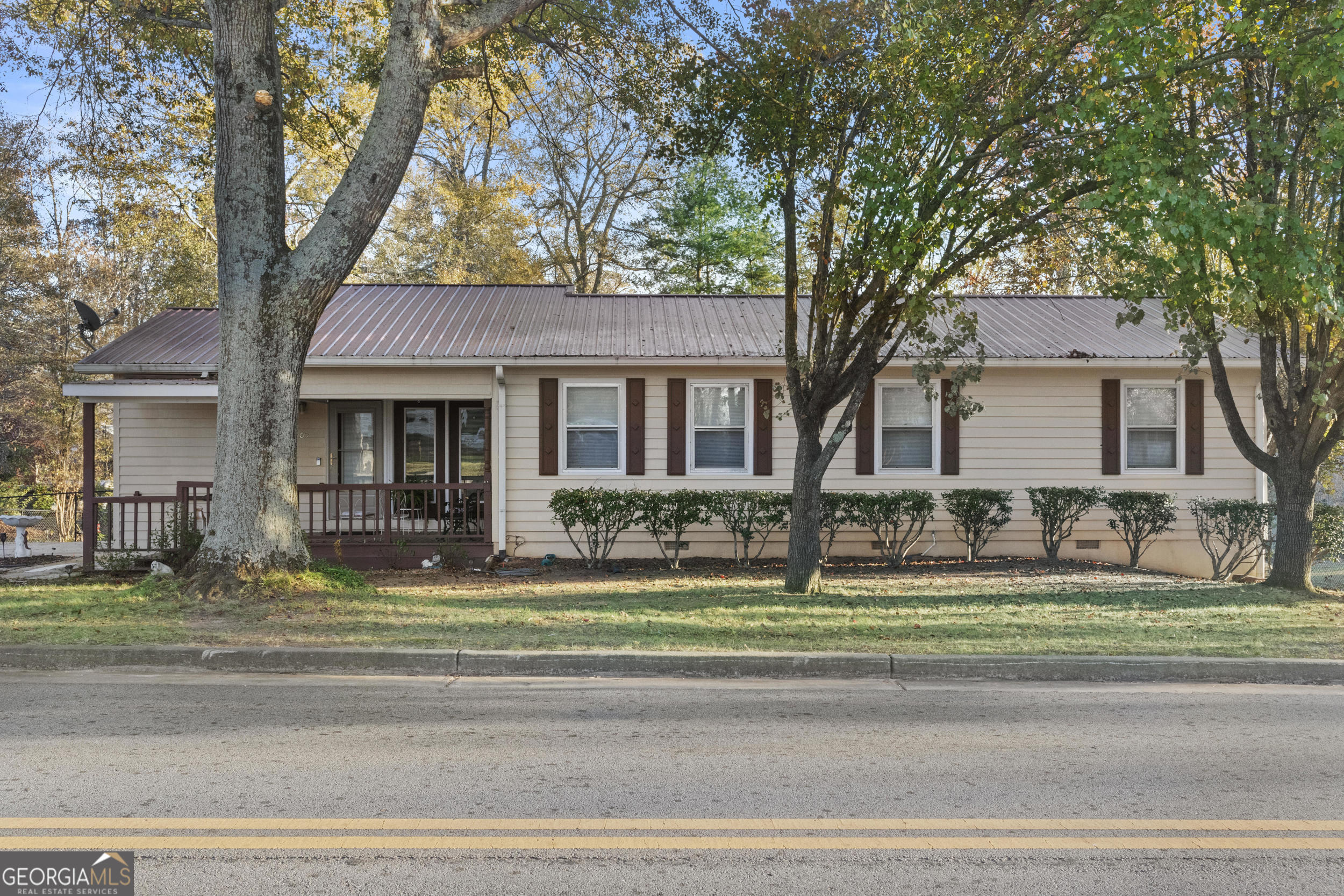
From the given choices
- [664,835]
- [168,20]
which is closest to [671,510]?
[168,20]

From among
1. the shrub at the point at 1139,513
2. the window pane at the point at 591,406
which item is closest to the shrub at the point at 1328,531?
the shrub at the point at 1139,513

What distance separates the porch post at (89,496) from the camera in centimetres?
1190

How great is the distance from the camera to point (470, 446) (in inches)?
640

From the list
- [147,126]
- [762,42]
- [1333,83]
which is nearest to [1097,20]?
[1333,83]

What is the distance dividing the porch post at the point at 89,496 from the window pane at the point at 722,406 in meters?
8.42

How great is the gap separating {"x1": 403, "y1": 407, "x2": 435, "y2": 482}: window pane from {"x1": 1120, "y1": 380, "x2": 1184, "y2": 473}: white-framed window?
38.6 feet

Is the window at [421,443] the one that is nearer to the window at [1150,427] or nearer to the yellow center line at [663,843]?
the window at [1150,427]

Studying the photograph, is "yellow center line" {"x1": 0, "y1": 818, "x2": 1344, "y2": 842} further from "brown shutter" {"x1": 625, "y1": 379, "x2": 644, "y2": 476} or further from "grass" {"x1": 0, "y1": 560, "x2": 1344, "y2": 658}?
"brown shutter" {"x1": 625, "y1": 379, "x2": 644, "y2": 476}

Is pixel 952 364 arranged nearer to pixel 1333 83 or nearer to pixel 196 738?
pixel 1333 83

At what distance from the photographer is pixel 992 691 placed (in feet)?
22.1

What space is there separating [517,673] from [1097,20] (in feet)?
25.1

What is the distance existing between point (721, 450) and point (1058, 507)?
525 cm

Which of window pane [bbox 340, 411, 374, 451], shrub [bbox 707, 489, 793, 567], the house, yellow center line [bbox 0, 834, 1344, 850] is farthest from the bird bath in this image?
yellow center line [bbox 0, 834, 1344, 850]

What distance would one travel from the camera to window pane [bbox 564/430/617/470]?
14.2 metres
